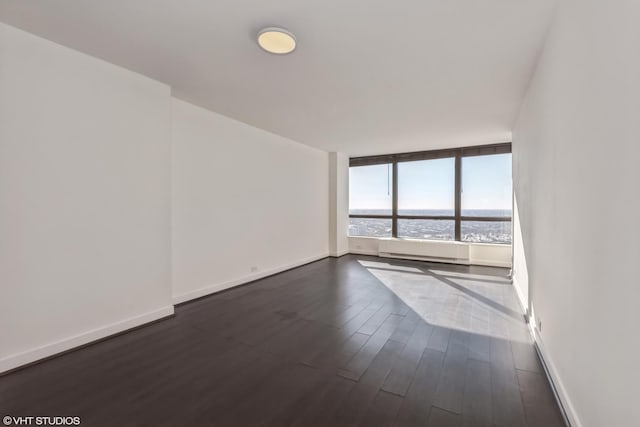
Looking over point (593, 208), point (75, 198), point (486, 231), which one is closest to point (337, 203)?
point (486, 231)

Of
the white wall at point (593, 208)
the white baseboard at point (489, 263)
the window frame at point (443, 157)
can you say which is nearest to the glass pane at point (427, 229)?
the window frame at point (443, 157)

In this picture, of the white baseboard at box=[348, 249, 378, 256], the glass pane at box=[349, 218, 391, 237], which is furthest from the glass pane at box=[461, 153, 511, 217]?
the white baseboard at box=[348, 249, 378, 256]

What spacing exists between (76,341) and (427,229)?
6.44 m

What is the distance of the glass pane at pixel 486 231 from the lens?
5887mm

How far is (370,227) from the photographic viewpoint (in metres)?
7.46

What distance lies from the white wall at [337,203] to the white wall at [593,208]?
488 centimetres

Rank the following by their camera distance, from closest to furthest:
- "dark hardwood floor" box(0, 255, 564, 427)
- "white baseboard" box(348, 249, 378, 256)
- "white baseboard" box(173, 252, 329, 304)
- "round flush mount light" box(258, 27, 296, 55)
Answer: "dark hardwood floor" box(0, 255, 564, 427) < "round flush mount light" box(258, 27, 296, 55) < "white baseboard" box(173, 252, 329, 304) < "white baseboard" box(348, 249, 378, 256)

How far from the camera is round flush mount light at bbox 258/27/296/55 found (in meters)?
2.11

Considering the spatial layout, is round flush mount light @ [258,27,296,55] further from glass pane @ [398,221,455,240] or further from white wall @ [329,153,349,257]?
glass pane @ [398,221,455,240]

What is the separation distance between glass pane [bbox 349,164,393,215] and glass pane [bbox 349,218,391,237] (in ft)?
0.64

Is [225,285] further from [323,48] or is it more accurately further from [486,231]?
[486,231]

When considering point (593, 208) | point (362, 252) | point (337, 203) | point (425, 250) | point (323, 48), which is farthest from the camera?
point (362, 252)

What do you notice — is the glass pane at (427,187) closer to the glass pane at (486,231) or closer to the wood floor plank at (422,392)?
the glass pane at (486,231)

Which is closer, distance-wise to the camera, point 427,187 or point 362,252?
point 427,187
